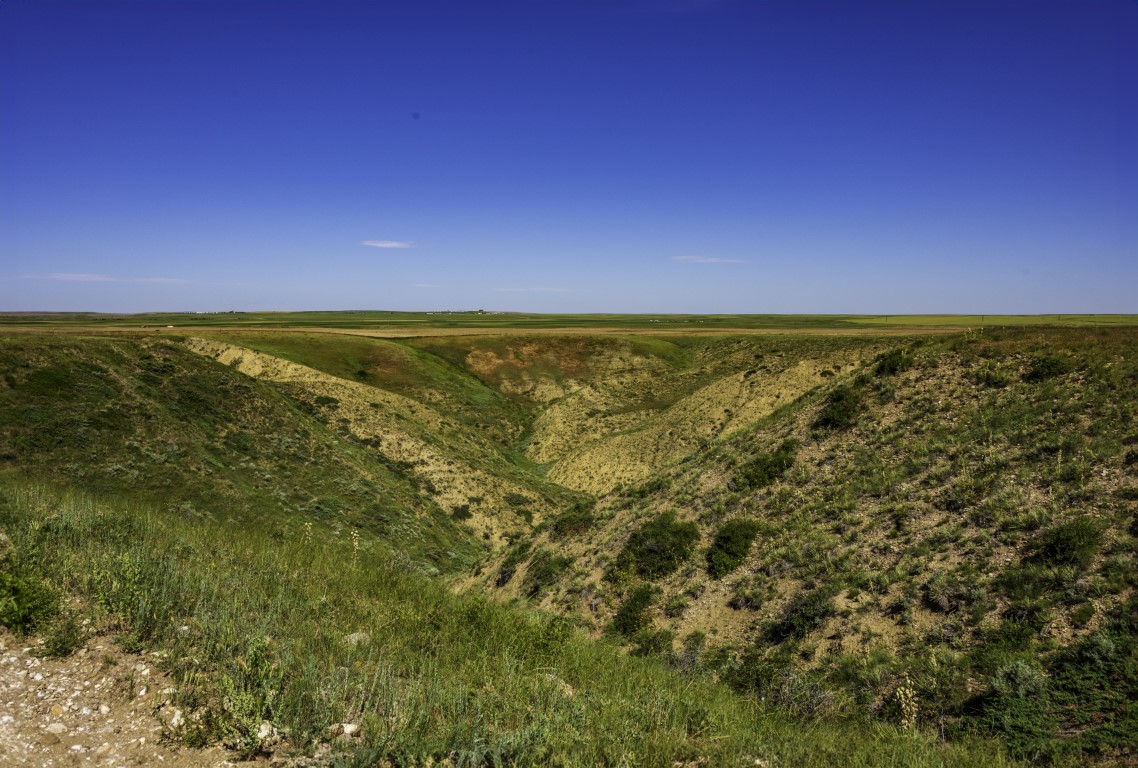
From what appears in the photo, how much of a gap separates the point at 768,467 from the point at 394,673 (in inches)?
661

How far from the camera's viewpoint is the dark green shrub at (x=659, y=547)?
18109 mm

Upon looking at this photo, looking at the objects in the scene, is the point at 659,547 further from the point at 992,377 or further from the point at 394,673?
the point at 992,377

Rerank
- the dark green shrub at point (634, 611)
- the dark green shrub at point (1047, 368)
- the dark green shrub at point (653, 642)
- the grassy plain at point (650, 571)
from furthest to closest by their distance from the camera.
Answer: the dark green shrub at point (1047, 368) < the dark green shrub at point (634, 611) < the dark green shrub at point (653, 642) < the grassy plain at point (650, 571)

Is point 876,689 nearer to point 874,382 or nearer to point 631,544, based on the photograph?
point 631,544

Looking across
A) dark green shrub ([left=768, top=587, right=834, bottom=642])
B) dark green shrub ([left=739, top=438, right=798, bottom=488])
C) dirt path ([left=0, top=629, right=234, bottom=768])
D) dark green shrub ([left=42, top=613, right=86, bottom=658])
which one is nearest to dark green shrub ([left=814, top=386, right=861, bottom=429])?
dark green shrub ([left=739, top=438, right=798, bottom=488])

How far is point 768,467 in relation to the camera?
816 inches

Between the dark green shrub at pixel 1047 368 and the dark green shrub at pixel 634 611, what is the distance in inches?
577

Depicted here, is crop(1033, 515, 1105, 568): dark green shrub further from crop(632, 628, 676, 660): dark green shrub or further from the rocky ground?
the rocky ground

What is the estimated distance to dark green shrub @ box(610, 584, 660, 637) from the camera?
15930mm

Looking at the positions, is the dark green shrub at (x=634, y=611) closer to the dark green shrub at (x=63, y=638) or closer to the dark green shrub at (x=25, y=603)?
the dark green shrub at (x=63, y=638)

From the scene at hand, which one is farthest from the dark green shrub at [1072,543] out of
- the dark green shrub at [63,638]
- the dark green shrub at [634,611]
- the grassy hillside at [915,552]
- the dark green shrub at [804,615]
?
the dark green shrub at [63,638]

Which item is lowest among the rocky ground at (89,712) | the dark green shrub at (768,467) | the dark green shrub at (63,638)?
the dark green shrub at (768,467)

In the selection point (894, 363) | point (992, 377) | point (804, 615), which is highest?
point (894, 363)

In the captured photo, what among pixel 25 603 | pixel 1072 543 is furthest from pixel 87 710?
pixel 1072 543
